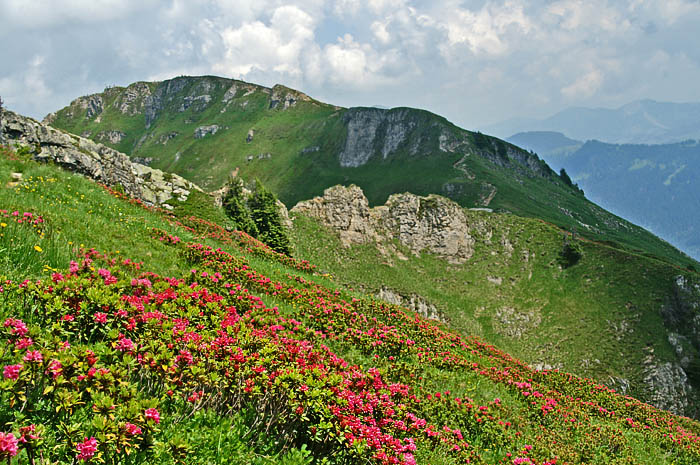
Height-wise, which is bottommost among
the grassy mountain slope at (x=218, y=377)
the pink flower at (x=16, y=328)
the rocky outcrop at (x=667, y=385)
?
the rocky outcrop at (x=667, y=385)

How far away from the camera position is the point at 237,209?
39.2 m

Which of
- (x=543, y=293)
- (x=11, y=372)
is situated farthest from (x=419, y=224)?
(x=11, y=372)

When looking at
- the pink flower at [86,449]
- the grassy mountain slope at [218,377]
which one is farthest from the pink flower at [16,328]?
the pink flower at [86,449]

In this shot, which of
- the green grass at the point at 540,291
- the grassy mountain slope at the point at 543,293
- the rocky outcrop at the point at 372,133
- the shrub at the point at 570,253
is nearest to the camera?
the grassy mountain slope at the point at 543,293

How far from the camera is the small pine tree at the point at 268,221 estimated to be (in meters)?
38.5

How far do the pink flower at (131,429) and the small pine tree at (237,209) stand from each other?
1303 inches

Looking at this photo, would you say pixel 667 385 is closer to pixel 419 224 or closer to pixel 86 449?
pixel 419 224

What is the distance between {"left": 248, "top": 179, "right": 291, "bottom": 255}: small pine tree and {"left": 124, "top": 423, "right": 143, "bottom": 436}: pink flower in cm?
3485

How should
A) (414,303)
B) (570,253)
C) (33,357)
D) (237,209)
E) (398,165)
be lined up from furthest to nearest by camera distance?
1. (398,165)
2. (570,253)
3. (414,303)
4. (237,209)
5. (33,357)

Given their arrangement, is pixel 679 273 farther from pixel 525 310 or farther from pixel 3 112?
pixel 3 112

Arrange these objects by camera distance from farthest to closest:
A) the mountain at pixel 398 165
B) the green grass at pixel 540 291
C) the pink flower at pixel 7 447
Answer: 1. the mountain at pixel 398 165
2. the green grass at pixel 540 291
3. the pink flower at pixel 7 447

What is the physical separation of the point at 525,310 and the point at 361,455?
198 ft

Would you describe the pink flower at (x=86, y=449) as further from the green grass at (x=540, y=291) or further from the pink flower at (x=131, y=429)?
the green grass at (x=540, y=291)

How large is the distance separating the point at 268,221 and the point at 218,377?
37561mm
